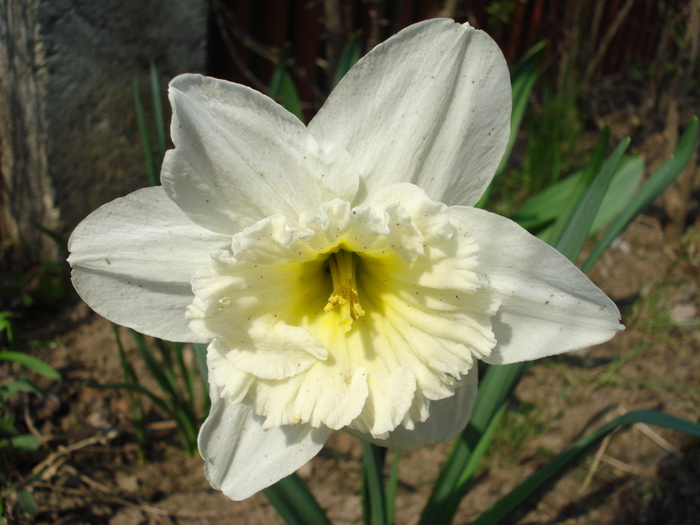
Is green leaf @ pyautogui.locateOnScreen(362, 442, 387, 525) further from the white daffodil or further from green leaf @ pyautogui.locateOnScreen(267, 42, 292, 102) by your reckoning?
green leaf @ pyautogui.locateOnScreen(267, 42, 292, 102)

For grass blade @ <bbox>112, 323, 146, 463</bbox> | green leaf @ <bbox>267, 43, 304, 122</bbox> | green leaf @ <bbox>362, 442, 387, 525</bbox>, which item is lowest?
grass blade @ <bbox>112, 323, 146, 463</bbox>

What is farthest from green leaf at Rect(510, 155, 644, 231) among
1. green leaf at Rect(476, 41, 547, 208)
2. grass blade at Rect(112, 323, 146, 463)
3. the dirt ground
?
grass blade at Rect(112, 323, 146, 463)

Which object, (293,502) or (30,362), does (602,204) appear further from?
(30,362)

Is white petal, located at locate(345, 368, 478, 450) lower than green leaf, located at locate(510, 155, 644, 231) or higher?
lower

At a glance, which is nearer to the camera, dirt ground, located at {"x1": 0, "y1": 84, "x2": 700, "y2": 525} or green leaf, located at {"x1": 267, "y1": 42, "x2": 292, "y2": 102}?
green leaf, located at {"x1": 267, "y1": 42, "x2": 292, "y2": 102}

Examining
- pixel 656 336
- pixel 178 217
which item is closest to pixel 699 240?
pixel 656 336
